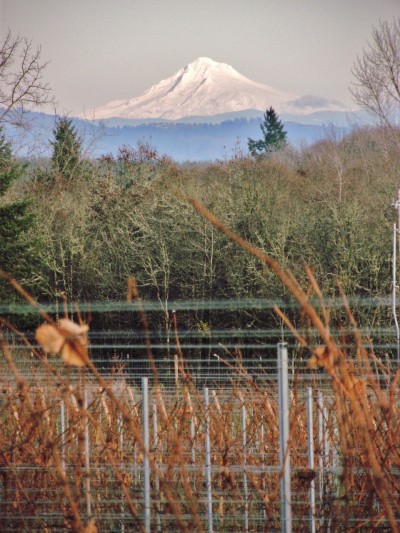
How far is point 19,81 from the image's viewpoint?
17.2m

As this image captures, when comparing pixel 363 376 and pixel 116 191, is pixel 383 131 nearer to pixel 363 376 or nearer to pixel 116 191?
pixel 116 191

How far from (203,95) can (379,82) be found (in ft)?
84.7

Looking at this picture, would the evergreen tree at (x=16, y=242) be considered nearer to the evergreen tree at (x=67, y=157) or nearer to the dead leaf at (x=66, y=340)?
the evergreen tree at (x=67, y=157)

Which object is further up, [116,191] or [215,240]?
[116,191]

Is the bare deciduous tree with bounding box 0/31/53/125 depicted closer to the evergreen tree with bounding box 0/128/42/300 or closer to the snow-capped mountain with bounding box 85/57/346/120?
the evergreen tree with bounding box 0/128/42/300

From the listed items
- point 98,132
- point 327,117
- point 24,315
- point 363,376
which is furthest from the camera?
point 327,117

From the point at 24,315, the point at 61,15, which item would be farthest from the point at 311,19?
the point at 24,315

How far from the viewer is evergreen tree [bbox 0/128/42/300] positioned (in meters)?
14.0

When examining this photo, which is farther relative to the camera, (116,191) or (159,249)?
(116,191)

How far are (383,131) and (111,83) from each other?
8252mm

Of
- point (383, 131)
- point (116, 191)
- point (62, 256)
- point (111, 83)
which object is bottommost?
point (62, 256)

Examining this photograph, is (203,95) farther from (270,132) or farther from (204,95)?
(270,132)

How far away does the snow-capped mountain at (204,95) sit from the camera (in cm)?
4125

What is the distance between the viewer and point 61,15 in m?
18.6
